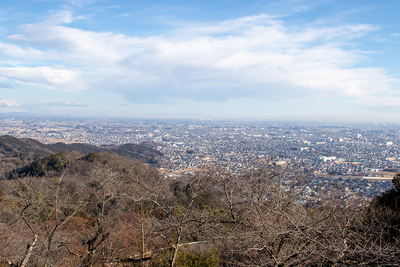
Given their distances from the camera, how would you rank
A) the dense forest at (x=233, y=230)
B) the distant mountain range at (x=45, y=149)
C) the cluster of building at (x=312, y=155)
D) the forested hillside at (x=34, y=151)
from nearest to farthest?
the dense forest at (x=233, y=230)
the cluster of building at (x=312, y=155)
the forested hillside at (x=34, y=151)
the distant mountain range at (x=45, y=149)

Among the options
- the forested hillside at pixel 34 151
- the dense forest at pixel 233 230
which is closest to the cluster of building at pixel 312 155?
the dense forest at pixel 233 230

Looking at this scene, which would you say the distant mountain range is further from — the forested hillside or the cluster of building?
the cluster of building

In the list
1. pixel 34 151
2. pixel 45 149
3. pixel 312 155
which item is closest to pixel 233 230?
pixel 312 155

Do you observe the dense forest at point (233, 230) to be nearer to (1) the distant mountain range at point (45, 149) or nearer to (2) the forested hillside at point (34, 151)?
(2) the forested hillside at point (34, 151)

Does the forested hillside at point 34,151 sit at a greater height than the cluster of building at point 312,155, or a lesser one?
lesser

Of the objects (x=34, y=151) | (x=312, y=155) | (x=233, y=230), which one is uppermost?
(x=233, y=230)

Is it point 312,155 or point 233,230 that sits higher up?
point 233,230

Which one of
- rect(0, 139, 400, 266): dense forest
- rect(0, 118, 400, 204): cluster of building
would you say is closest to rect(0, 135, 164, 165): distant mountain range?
rect(0, 118, 400, 204): cluster of building

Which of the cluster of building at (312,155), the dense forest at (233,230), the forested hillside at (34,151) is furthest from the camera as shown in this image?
the forested hillside at (34,151)

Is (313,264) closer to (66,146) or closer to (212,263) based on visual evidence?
(212,263)

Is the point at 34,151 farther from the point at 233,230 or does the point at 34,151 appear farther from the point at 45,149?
the point at 233,230

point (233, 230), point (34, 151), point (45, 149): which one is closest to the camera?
point (233, 230)

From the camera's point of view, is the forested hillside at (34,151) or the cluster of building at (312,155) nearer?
the cluster of building at (312,155)
